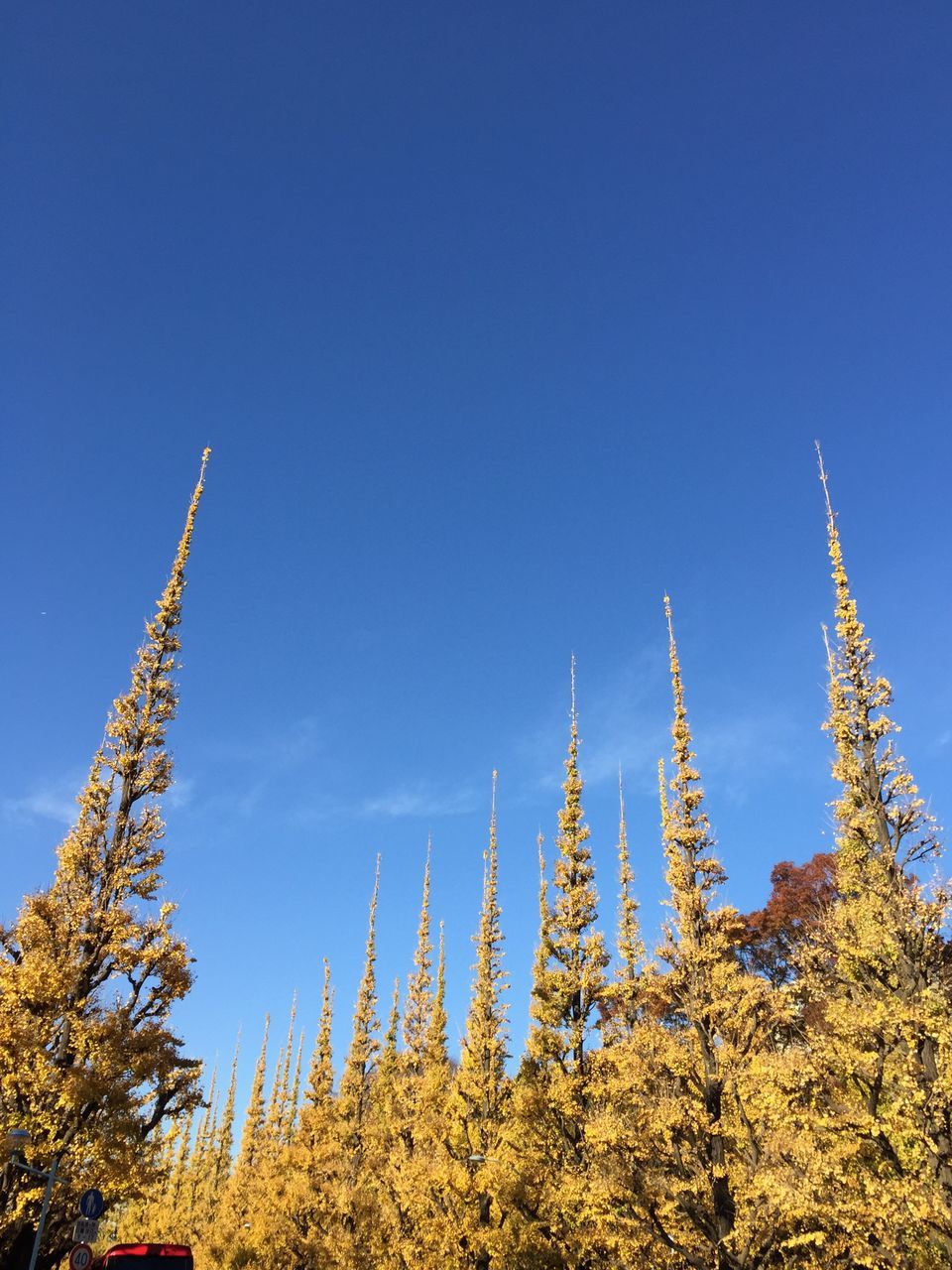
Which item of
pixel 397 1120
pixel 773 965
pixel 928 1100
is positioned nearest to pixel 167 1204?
pixel 397 1120

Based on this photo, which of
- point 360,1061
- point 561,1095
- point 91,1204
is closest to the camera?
point 91,1204

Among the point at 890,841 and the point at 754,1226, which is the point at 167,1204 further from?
the point at 890,841

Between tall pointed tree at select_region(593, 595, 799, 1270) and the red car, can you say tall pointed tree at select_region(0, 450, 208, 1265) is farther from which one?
tall pointed tree at select_region(593, 595, 799, 1270)

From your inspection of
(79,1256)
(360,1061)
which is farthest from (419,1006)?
(79,1256)

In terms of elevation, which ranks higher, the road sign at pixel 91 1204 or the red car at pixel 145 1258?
the road sign at pixel 91 1204

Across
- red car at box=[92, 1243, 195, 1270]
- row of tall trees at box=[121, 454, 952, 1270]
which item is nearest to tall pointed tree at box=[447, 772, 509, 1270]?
row of tall trees at box=[121, 454, 952, 1270]

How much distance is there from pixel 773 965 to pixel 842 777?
28.9 m

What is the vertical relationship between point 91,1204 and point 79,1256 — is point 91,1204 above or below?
above

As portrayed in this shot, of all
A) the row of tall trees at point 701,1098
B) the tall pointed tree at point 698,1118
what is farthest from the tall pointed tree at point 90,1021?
the tall pointed tree at point 698,1118

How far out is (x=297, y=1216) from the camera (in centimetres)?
3403

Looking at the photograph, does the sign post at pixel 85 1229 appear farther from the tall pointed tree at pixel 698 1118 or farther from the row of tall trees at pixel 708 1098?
the tall pointed tree at pixel 698 1118

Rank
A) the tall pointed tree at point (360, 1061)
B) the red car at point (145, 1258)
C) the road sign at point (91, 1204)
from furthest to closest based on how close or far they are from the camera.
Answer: the tall pointed tree at point (360, 1061) < the red car at point (145, 1258) < the road sign at point (91, 1204)

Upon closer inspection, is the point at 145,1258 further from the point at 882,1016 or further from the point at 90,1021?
the point at 882,1016

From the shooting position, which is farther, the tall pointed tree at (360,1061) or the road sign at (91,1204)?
the tall pointed tree at (360,1061)
